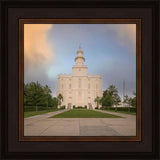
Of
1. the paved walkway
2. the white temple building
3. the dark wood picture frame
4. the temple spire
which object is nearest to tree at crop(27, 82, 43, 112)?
the paved walkway

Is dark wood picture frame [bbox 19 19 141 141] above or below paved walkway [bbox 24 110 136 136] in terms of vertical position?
above

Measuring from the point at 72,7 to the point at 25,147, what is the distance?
3862 millimetres

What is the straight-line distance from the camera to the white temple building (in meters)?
66.9

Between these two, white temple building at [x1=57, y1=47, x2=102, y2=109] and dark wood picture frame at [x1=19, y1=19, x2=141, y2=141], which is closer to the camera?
dark wood picture frame at [x1=19, y1=19, x2=141, y2=141]

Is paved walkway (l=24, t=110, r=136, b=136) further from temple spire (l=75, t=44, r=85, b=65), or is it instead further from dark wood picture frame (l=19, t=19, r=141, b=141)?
temple spire (l=75, t=44, r=85, b=65)

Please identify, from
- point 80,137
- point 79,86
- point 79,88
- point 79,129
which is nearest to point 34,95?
point 79,129

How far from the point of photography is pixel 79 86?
2704 inches

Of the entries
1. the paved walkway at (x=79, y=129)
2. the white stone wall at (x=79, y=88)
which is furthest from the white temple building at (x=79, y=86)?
the paved walkway at (x=79, y=129)

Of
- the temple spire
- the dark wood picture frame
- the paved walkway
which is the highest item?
the temple spire

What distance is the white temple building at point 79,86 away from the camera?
2635 inches

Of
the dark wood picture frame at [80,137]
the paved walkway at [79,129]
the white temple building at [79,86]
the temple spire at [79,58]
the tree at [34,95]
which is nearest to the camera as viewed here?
the dark wood picture frame at [80,137]

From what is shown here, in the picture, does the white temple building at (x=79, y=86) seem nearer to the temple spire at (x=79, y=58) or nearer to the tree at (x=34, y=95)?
the temple spire at (x=79, y=58)
